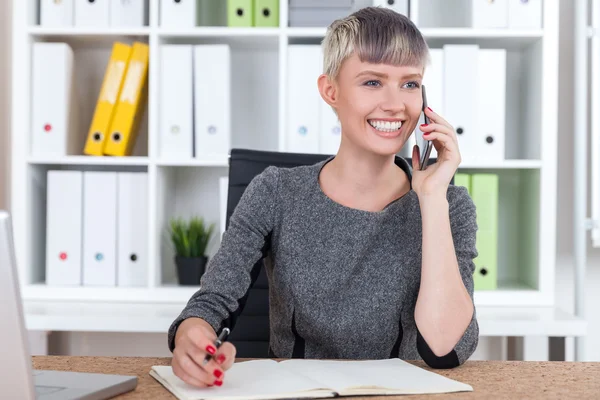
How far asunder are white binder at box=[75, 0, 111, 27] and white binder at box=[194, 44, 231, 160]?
0.30 m

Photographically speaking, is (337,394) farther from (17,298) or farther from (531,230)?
(531,230)

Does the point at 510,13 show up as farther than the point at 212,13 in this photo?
No

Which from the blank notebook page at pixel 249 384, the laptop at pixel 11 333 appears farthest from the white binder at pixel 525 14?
the laptop at pixel 11 333

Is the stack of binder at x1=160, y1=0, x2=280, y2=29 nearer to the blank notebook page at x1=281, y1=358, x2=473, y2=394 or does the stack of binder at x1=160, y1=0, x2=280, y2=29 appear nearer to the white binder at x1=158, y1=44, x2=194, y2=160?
the white binder at x1=158, y1=44, x2=194, y2=160

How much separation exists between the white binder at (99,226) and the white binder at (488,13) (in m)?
1.20

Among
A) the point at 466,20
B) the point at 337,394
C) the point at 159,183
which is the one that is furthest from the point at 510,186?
the point at 337,394

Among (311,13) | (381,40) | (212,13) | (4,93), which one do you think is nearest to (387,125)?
(381,40)

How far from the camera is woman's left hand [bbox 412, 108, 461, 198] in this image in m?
1.23

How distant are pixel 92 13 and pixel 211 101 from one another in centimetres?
46

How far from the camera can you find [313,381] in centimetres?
88

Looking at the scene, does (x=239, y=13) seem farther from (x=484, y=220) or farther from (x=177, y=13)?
(x=484, y=220)

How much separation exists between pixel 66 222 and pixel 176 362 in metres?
1.39

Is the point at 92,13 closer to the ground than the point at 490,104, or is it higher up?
higher up

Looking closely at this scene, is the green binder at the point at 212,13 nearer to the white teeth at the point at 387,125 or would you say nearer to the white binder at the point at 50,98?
the white binder at the point at 50,98
